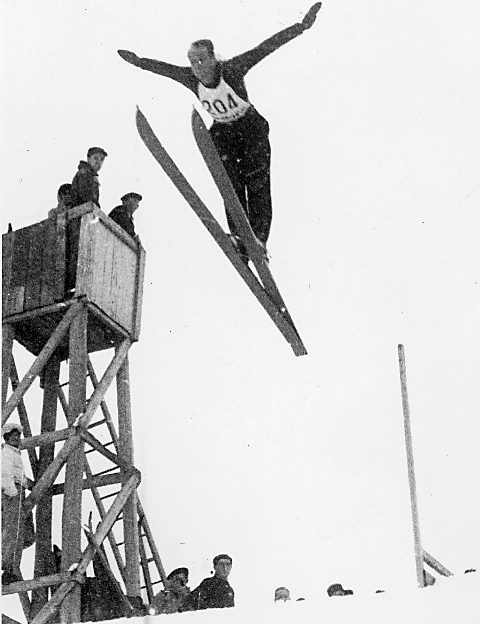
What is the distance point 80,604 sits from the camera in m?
6.96

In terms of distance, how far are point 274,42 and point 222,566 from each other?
375cm

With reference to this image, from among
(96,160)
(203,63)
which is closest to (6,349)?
(96,160)

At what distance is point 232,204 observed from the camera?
754 centimetres

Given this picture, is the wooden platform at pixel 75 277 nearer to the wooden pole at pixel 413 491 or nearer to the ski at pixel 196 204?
the ski at pixel 196 204

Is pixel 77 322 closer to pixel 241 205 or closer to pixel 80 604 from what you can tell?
pixel 241 205

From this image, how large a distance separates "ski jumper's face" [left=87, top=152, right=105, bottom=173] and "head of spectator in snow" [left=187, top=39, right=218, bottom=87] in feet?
3.76

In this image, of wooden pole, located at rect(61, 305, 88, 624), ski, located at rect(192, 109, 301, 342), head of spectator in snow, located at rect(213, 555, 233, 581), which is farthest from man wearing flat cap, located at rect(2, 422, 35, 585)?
ski, located at rect(192, 109, 301, 342)

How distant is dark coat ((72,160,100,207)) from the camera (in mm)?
8180

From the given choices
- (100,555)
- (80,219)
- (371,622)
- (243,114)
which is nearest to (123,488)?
(100,555)

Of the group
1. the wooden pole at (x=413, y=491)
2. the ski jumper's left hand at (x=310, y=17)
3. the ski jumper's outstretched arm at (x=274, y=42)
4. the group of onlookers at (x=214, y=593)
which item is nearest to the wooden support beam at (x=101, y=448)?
the group of onlookers at (x=214, y=593)

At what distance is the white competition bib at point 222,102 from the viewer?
755cm

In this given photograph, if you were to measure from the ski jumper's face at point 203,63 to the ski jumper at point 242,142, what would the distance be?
0.10 meters

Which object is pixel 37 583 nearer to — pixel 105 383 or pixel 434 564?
pixel 105 383

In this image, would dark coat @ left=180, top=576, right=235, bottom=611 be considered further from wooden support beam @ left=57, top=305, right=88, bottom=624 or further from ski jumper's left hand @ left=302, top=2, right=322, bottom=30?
ski jumper's left hand @ left=302, top=2, right=322, bottom=30
